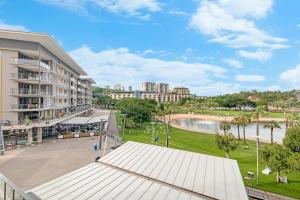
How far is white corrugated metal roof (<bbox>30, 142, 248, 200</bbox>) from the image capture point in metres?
11.3

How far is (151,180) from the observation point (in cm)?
1303

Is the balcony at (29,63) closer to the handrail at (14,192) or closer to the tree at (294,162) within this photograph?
the tree at (294,162)

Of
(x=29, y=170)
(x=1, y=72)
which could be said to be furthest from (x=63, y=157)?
(x=1, y=72)

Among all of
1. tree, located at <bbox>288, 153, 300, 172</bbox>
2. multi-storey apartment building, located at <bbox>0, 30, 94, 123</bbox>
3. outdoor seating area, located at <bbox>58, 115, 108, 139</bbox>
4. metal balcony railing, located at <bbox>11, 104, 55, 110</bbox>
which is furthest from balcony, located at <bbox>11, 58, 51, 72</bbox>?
tree, located at <bbox>288, 153, 300, 172</bbox>

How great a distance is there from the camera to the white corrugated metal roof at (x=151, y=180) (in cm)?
1126

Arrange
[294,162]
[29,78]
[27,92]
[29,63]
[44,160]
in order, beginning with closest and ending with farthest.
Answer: [294,162] < [44,160] < [29,63] < [29,78] < [27,92]

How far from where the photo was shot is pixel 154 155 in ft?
58.2

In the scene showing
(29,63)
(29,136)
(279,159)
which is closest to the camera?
(279,159)

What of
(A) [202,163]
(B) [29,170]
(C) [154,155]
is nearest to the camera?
(A) [202,163]

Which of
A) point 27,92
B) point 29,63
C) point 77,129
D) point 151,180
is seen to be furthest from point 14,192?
point 77,129

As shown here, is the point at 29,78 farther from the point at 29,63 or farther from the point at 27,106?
the point at 27,106

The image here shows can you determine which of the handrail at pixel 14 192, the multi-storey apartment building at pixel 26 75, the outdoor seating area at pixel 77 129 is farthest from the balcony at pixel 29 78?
the handrail at pixel 14 192

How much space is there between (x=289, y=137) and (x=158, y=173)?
20.9 meters

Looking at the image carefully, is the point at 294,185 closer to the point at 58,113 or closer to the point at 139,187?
the point at 139,187
